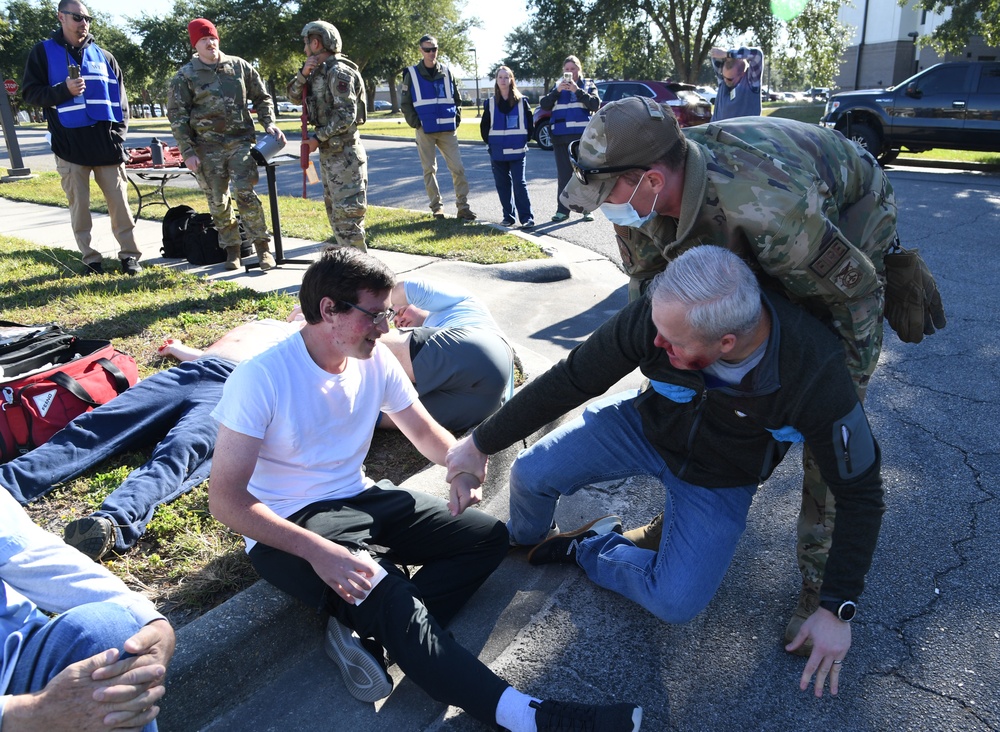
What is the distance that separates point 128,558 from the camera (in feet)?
9.09

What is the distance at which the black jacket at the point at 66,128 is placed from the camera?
6.01 m

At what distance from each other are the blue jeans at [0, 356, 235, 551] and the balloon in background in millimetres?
27245

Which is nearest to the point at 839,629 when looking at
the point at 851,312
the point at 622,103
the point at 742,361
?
the point at 742,361

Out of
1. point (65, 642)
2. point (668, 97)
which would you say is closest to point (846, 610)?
point (65, 642)

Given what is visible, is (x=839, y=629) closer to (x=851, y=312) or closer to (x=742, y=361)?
(x=742, y=361)

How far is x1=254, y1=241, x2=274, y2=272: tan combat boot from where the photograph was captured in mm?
6766

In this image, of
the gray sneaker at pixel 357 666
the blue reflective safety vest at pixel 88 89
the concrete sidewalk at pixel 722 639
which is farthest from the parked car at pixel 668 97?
the gray sneaker at pixel 357 666

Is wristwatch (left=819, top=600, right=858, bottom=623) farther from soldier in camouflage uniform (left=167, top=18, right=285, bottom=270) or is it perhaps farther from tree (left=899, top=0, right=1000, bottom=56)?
tree (left=899, top=0, right=1000, bottom=56)

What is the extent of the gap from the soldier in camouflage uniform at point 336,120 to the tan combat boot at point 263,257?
67 centimetres

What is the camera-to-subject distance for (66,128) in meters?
6.09

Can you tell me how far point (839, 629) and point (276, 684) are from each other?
5.58 feet

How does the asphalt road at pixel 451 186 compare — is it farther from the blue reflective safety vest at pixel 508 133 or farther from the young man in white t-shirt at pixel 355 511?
the young man in white t-shirt at pixel 355 511

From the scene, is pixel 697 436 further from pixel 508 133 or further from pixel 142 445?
pixel 508 133

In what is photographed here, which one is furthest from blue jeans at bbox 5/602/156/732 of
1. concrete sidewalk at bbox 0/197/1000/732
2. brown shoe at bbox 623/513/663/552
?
brown shoe at bbox 623/513/663/552
